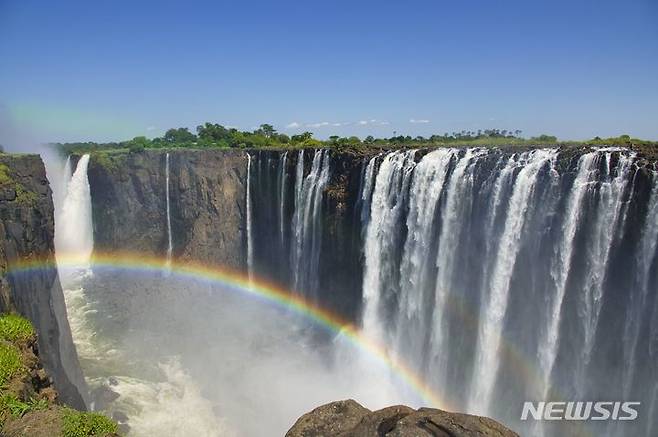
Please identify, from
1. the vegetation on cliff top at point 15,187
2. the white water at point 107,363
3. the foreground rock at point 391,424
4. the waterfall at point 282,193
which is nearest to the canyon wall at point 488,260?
the waterfall at point 282,193

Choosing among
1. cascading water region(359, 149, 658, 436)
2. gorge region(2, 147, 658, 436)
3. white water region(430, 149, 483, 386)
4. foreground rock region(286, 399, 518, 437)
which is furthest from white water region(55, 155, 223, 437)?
foreground rock region(286, 399, 518, 437)

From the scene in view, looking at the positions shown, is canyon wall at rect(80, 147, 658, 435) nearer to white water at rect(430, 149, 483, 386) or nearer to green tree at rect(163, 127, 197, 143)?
white water at rect(430, 149, 483, 386)

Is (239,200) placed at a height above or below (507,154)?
below

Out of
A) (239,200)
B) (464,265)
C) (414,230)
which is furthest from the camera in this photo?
(239,200)

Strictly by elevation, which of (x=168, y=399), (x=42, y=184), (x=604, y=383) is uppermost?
(x=42, y=184)

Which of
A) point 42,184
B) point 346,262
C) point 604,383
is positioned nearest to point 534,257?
point 604,383

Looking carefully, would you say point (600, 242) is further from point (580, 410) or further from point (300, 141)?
point (300, 141)

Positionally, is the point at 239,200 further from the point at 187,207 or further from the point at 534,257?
the point at 534,257
